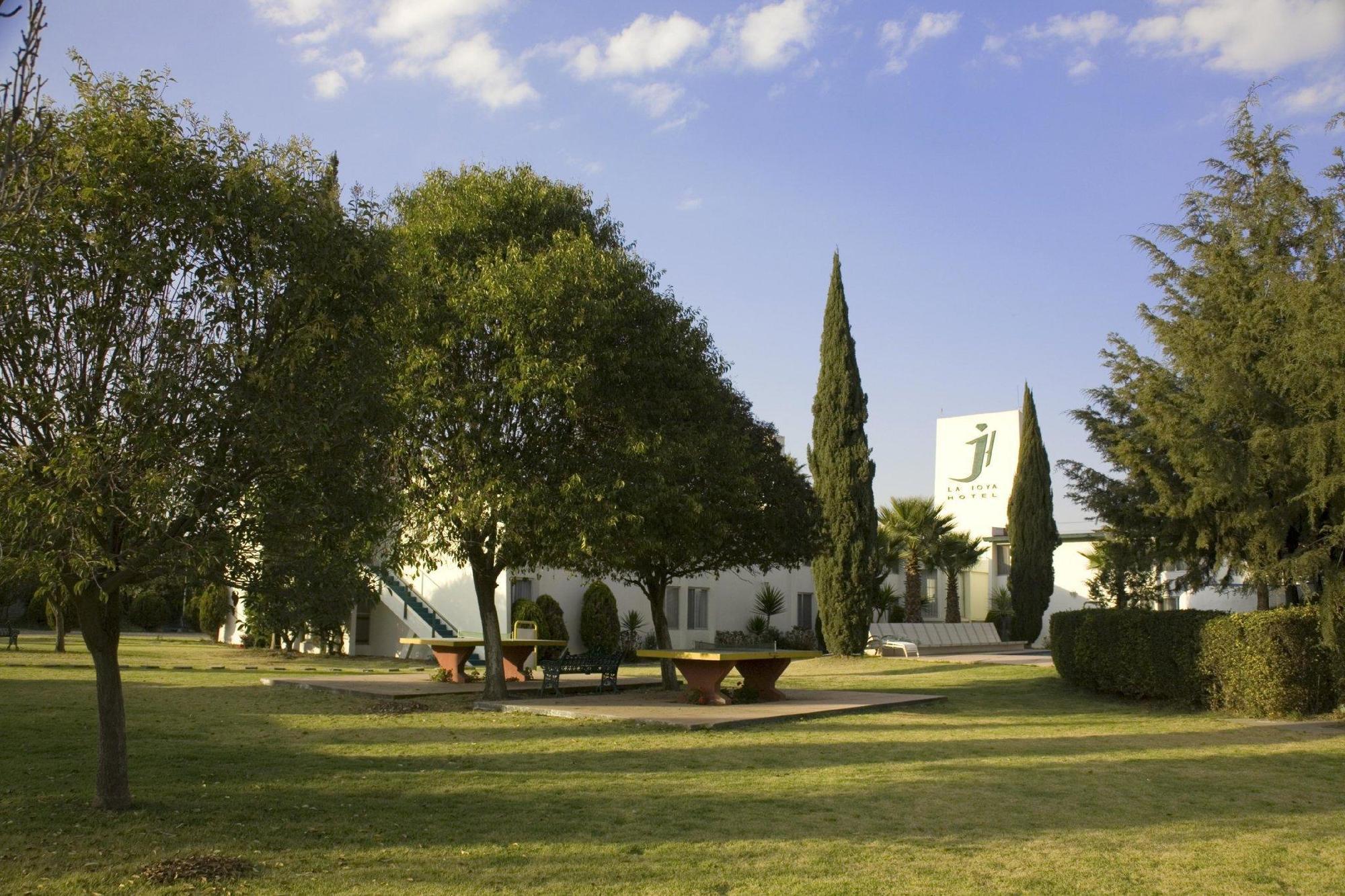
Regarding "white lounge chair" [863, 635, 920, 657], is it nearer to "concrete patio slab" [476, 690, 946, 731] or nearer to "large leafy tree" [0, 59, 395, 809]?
"concrete patio slab" [476, 690, 946, 731]

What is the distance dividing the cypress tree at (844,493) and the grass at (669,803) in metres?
15.5

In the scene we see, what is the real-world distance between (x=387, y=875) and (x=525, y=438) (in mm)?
10506

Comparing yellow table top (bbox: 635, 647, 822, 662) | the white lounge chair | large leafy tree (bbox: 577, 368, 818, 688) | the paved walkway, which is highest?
large leafy tree (bbox: 577, 368, 818, 688)

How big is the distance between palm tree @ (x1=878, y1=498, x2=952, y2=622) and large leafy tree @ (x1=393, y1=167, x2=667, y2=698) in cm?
2290

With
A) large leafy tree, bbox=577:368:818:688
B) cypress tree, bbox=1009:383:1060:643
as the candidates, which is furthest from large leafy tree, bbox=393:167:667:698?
cypress tree, bbox=1009:383:1060:643

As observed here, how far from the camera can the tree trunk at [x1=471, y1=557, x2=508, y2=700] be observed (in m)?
18.1

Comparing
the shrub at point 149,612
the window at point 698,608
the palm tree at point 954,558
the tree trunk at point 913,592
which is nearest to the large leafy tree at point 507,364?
the window at point 698,608

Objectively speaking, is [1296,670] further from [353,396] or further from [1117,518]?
[353,396]

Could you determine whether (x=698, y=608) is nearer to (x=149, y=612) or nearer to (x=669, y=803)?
(x=149, y=612)

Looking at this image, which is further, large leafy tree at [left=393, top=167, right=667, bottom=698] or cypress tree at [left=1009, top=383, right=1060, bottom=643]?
cypress tree at [left=1009, top=383, right=1060, bottom=643]

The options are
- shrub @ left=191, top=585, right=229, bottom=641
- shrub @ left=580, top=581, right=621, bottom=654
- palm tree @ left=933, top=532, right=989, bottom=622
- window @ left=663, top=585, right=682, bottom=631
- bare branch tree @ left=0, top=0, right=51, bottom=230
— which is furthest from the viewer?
palm tree @ left=933, top=532, right=989, bottom=622

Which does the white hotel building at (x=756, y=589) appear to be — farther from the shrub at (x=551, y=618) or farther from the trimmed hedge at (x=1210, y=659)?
the trimmed hedge at (x=1210, y=659)

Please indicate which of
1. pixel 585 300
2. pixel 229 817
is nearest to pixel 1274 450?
pixel 585 300

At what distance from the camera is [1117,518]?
19.0 m
